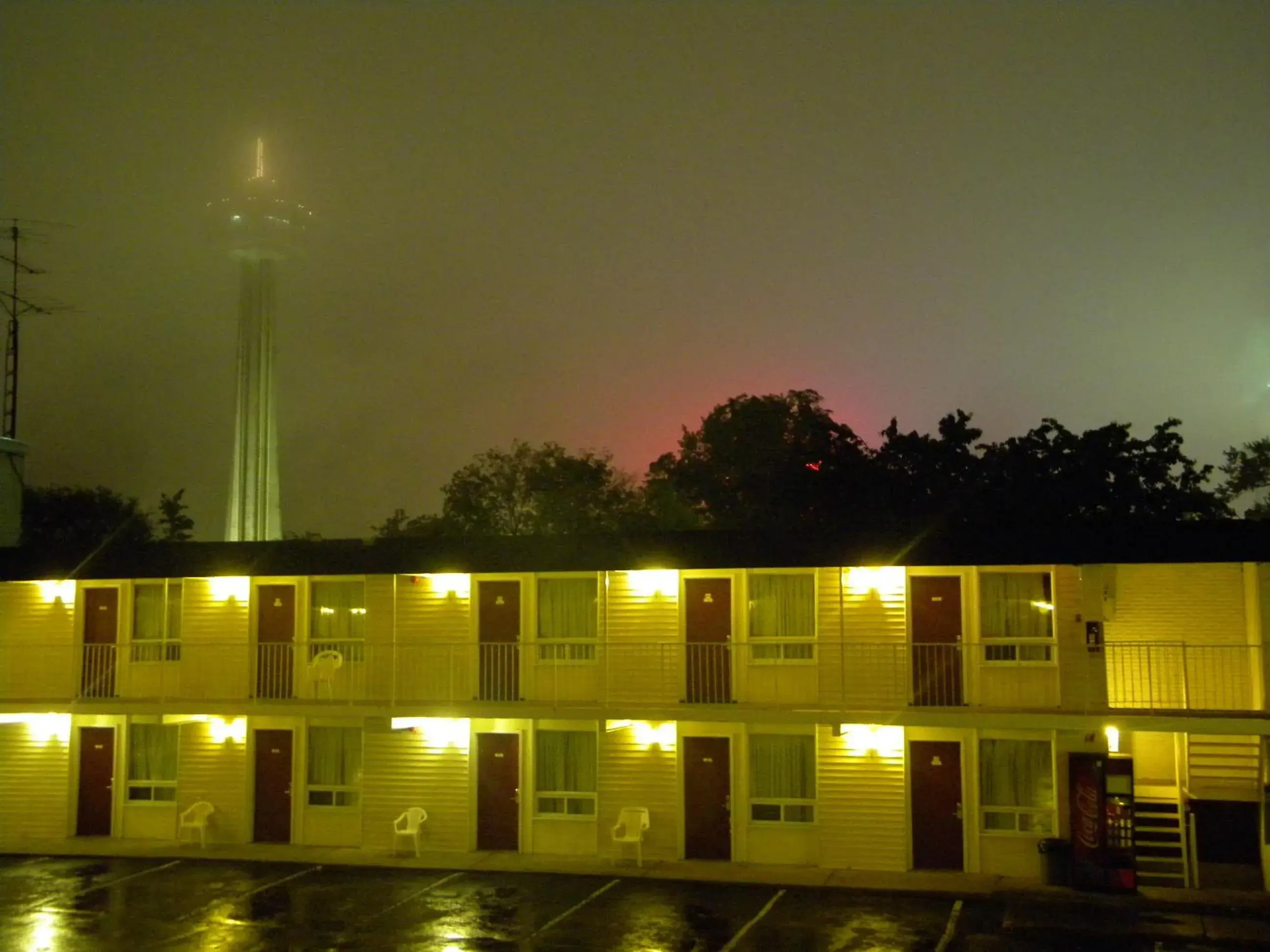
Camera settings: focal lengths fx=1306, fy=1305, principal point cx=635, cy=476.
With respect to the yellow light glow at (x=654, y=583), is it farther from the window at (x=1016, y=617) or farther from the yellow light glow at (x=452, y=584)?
the window at (x=1016, y=617)

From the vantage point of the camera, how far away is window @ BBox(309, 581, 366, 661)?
21609mm

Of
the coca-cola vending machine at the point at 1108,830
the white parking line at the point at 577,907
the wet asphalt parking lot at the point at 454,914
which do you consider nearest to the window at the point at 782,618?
the wet asphalt parking lot at the point at 454,914

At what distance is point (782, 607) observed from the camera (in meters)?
19.8

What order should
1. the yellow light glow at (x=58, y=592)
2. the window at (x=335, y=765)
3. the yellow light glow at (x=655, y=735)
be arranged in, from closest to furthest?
the yellow light glow at (x=655, y=735), the window at (x=335, y=765), the yellow light glow at (x=58, y=592)

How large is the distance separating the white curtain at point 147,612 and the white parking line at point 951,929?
13900mm

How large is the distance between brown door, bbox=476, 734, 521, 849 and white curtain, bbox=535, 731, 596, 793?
37cm

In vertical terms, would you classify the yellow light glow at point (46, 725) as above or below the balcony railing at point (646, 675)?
below

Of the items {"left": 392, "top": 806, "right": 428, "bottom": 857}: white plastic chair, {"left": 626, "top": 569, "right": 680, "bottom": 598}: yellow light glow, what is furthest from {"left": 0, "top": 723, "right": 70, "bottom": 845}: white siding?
{"left": 626, "top": 569, "right": 680, "bottom": 598}: yellow light glow

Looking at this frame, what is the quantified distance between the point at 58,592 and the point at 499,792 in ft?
29.3

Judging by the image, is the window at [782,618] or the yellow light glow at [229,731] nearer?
the window at [782,618]

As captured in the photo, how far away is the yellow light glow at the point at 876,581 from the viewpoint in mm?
19141

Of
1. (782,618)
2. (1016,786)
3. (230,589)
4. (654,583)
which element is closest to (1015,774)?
(1016,786)

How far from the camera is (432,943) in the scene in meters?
15.2

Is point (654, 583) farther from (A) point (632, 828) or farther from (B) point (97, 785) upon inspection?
(B) point (97, 785)
